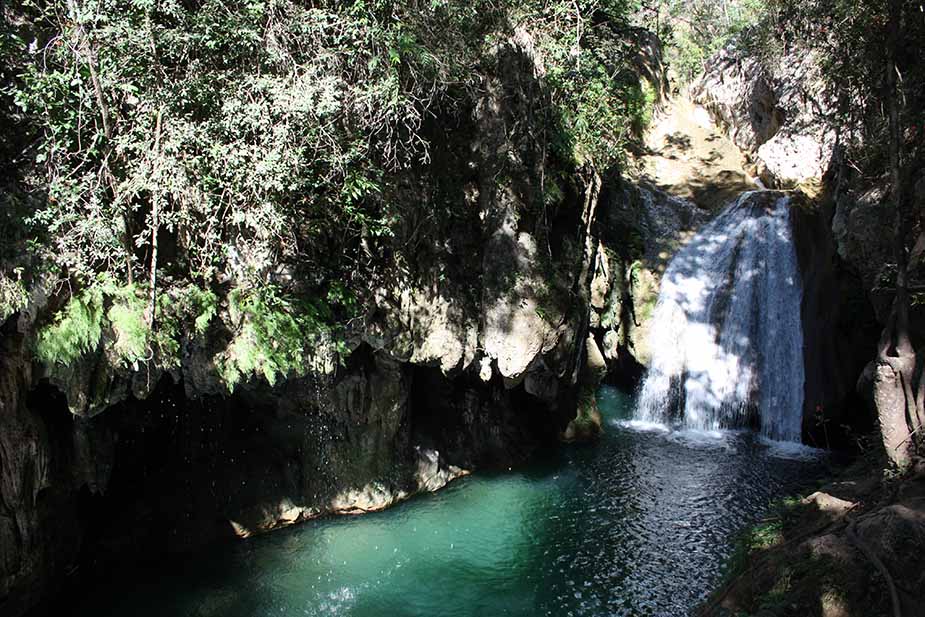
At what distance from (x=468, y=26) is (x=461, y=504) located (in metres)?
8.78

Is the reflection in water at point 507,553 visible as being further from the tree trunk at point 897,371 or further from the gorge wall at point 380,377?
the tree trunk at point 897,371

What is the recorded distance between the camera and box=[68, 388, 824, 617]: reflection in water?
367 inches

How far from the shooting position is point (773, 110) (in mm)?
21516

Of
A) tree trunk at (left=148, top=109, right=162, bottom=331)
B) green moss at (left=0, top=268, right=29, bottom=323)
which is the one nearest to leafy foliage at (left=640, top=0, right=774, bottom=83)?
tree trunk at (left=148, top=109, right=162, bottom=331)

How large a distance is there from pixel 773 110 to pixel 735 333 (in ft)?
31.0

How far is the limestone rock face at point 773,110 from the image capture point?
17.8 meters

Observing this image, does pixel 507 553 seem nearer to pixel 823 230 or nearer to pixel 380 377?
pixel 380 377

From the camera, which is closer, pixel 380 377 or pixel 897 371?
pixel 897 371

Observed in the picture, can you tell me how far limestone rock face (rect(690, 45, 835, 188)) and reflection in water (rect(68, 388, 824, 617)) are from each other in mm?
9582

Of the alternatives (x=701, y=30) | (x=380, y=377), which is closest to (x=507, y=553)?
(x=380, y=377)

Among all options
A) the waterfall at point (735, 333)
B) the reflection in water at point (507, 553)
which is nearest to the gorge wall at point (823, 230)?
the waterfall at point (735, 333)

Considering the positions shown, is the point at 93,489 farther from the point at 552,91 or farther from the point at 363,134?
the point at 552,91

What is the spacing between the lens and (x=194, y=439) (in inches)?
448

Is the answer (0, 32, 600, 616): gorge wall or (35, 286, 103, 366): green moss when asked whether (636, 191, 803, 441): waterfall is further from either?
(35, 286, 103, 366): green moss
